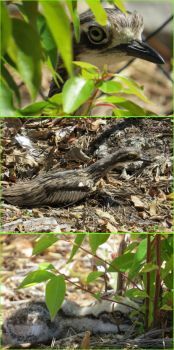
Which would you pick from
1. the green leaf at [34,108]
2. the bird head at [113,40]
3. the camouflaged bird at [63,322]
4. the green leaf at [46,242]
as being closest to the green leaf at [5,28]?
the green leaf at [34,108]

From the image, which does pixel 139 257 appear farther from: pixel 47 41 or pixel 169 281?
pixel 47 41

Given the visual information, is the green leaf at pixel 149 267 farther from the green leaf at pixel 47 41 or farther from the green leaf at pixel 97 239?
the green leaf at pixel 47 41

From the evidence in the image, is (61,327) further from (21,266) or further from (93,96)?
(93,96)

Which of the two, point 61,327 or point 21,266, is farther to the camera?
point 21,266

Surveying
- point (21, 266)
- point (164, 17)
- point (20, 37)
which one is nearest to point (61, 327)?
point (21, 266)

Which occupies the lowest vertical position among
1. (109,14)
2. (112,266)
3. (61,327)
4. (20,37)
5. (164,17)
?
(61,327)

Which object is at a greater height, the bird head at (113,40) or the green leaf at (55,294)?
the bird head at (113,40)

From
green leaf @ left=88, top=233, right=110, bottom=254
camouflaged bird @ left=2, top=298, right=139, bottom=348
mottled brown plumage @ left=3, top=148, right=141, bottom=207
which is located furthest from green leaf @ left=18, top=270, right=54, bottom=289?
camouflaged bird @ left=2, top=298, right=139, bottom=348
